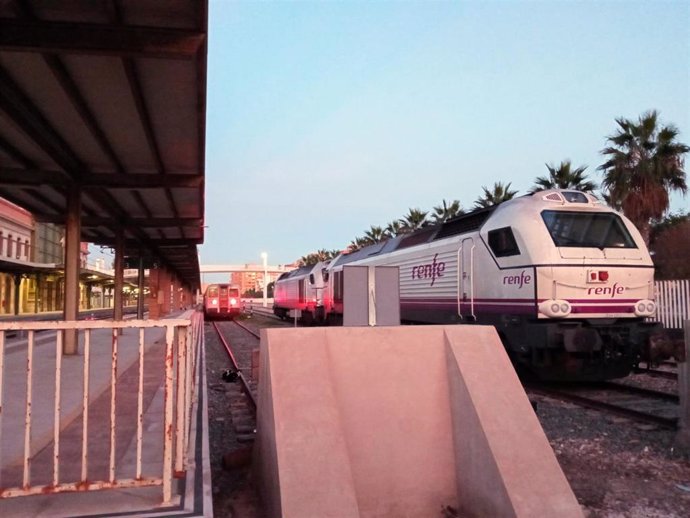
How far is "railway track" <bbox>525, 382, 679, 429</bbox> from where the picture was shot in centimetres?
831

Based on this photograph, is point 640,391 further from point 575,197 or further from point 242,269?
point 242,269

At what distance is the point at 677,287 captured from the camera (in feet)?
64.9

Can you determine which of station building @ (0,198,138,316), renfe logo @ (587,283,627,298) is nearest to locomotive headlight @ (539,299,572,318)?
renfe logo @ (587,283,627,298)

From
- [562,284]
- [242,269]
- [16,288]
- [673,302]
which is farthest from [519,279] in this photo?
[242,269]

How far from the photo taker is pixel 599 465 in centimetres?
632

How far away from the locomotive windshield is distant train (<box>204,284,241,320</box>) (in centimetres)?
3858

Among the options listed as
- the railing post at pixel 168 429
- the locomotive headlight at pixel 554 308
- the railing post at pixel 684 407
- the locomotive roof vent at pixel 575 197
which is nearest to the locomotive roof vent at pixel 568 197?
the locomotive roof vent at pixel 575 197

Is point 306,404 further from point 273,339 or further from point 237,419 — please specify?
point 237,419

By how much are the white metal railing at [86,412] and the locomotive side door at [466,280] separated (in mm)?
6057

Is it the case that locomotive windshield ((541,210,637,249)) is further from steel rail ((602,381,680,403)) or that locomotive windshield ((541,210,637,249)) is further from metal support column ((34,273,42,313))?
metal support column ((34,273,42,313))

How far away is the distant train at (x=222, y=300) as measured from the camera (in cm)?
4666

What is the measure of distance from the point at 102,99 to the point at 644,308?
968cm

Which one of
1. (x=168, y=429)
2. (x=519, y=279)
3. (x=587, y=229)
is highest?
(x=587, y=229)

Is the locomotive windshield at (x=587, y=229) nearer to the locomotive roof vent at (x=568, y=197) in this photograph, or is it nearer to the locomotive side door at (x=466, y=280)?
the locomotive roof vent at (x=568, y=197)
